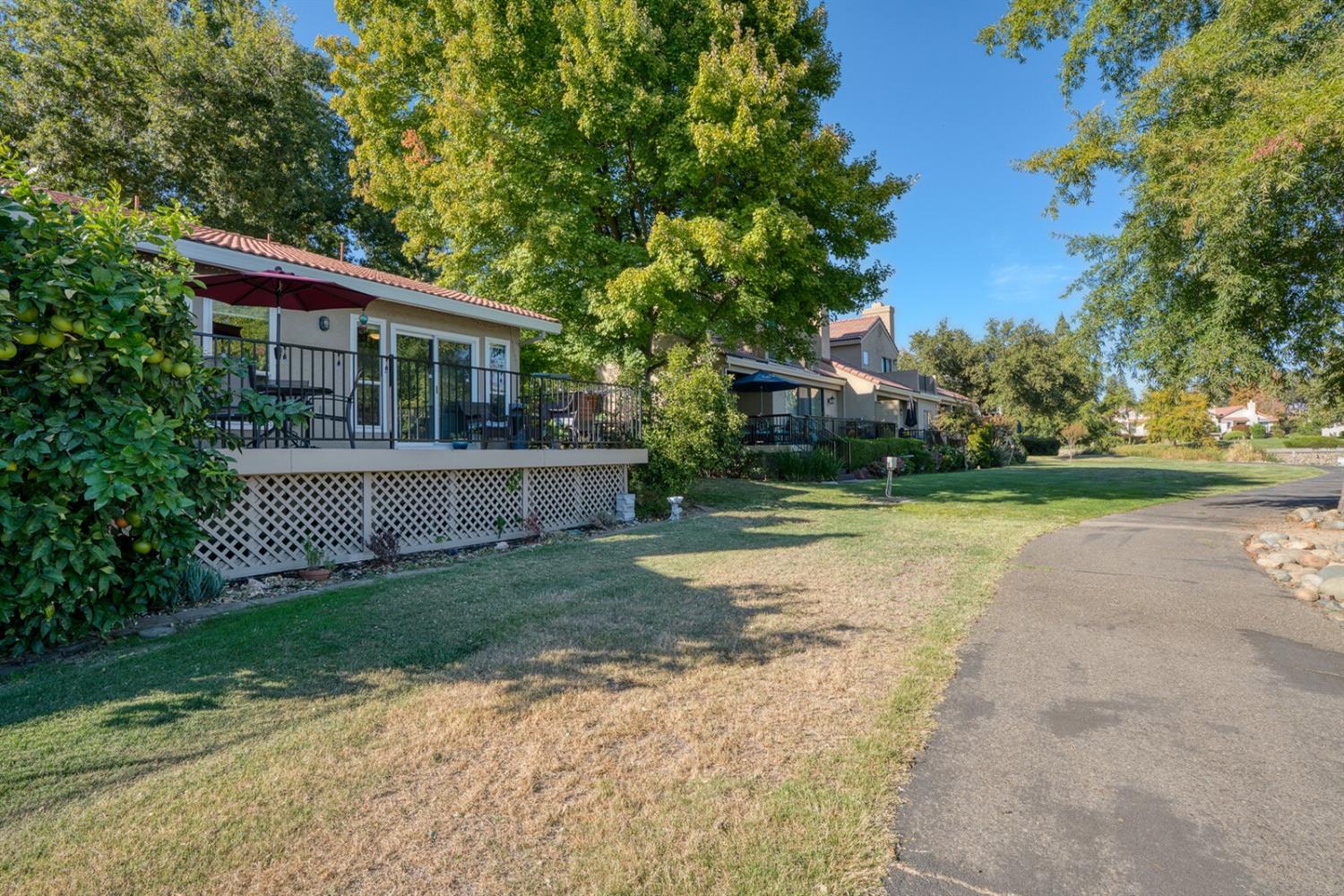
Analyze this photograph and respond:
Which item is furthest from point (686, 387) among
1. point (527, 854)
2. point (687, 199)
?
point (527, 854)

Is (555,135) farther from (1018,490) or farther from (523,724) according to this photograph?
Answer: (1018,490)

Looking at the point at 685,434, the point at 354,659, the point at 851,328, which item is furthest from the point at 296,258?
the point at 851,328

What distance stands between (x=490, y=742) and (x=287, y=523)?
5193 mm

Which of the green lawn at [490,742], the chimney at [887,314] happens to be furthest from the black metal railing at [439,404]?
the chimney at [887,314]

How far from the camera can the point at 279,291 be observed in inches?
305

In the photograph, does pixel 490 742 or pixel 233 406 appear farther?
pixel 233 406

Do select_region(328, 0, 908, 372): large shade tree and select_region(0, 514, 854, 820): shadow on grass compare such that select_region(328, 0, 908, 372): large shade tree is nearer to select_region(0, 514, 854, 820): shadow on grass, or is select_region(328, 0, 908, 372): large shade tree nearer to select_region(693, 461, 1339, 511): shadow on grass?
select_region(693, 461, 1339, 511): shadow on grass

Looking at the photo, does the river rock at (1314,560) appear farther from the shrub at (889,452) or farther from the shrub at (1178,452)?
the shrub at (1178,452)

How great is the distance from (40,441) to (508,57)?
1344cm

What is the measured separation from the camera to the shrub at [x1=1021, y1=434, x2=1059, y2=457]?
4440 centimetres

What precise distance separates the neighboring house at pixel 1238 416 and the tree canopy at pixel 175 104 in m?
99.4

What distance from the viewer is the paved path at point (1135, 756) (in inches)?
88.1

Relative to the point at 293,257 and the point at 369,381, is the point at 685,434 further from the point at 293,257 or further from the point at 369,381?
the point at 293,257

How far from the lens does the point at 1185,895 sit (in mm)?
2090
